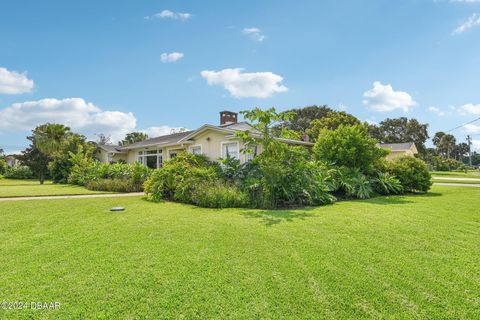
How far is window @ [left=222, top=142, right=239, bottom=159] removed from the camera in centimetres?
1602

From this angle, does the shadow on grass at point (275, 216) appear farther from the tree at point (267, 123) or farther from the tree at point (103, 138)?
the tree at point (103, 138)

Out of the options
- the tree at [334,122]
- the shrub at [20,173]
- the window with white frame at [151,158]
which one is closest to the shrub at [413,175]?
the window with white frame at [151,158]

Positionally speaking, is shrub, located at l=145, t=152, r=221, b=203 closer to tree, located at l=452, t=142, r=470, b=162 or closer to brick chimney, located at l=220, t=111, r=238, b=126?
brick chimney, located at l=220, t=111, r=238, b=126

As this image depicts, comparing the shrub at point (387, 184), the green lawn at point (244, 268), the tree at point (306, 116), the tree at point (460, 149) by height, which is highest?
the tree at point (306, 116)

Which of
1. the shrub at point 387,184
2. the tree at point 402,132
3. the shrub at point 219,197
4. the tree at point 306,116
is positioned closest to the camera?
the shrub at point 219,197

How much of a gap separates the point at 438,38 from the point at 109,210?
17078 mm

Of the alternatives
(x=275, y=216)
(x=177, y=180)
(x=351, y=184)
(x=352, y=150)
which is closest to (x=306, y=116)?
(x=352, y=150)

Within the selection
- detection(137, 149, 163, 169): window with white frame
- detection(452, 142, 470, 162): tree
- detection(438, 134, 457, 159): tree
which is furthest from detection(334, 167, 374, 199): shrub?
detection(452, 142, 470, 162): tree

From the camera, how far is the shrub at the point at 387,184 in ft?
43.2

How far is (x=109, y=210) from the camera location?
327 inches

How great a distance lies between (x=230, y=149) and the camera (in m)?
16.4

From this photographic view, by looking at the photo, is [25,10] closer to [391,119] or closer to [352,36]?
[352,36]

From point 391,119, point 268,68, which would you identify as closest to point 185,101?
point 268,68

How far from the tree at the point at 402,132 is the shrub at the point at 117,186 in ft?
154
